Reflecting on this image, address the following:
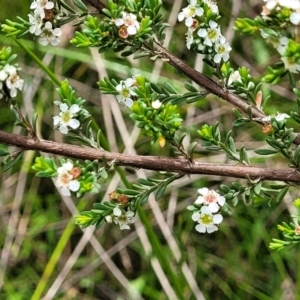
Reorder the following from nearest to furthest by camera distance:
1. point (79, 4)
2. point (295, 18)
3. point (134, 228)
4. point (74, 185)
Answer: point (295, 18) → point (74, 185) → point (79, 4) → point (134, 228)

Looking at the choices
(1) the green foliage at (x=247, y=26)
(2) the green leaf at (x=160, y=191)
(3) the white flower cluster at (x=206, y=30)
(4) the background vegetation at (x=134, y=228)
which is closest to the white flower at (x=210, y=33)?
(3) the white flower cluster at (x=206, y=30)

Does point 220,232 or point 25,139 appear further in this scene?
point 220,232

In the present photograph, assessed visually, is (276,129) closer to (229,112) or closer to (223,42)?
(223,42)

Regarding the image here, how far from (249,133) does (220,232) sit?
31cm

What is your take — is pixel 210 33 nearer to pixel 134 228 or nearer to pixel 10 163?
pixel 10 163

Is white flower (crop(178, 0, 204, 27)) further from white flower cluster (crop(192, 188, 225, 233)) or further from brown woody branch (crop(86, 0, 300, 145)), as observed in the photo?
white flower cluster (crop(192, 188, 225, 233))

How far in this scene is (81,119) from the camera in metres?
0.68

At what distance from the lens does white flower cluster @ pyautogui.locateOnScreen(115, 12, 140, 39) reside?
660 millimetres

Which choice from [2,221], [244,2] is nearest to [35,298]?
[2,221]

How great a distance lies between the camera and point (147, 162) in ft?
2.19

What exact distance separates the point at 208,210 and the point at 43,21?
1.11 feet

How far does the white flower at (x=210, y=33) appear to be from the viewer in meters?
0.66

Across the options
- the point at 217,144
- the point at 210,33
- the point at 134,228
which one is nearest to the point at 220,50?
the point at 210,33

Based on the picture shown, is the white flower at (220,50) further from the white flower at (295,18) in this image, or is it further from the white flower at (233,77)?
the white flower at (295,18)
